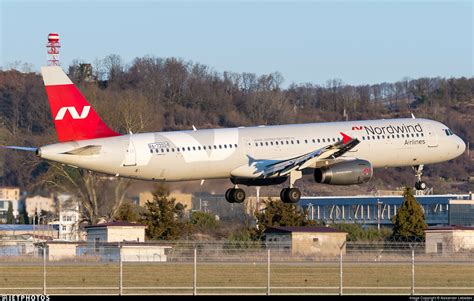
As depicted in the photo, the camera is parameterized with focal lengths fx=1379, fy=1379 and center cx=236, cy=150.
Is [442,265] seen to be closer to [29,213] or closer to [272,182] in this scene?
[272,182]

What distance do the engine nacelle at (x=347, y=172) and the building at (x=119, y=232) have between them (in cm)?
1461

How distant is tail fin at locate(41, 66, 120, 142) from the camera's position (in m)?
71.4

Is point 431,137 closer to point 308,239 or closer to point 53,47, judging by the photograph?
point 308,239

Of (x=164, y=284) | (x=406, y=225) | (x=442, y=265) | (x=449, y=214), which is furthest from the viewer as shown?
(x=449, y=214)

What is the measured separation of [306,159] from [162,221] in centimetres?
1817

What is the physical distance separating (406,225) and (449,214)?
129 ft

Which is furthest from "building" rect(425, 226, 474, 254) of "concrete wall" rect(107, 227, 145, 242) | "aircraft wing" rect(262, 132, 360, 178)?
"concrete wall" rect(107, 227, 145, 242)

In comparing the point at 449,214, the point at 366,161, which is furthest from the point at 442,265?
the point at 449,214

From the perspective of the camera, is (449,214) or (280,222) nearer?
(280,222)

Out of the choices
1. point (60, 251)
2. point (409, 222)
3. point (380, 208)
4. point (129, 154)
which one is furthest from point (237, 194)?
point (380, 208)

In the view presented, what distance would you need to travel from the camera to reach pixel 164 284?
188ft

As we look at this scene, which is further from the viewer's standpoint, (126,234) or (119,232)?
(126,234)

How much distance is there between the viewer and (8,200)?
85.7m

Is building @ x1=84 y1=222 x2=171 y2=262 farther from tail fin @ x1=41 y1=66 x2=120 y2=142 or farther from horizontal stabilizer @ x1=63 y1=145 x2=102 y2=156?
tail fin @ x1=41 y1=66 x2=120 y2=142
